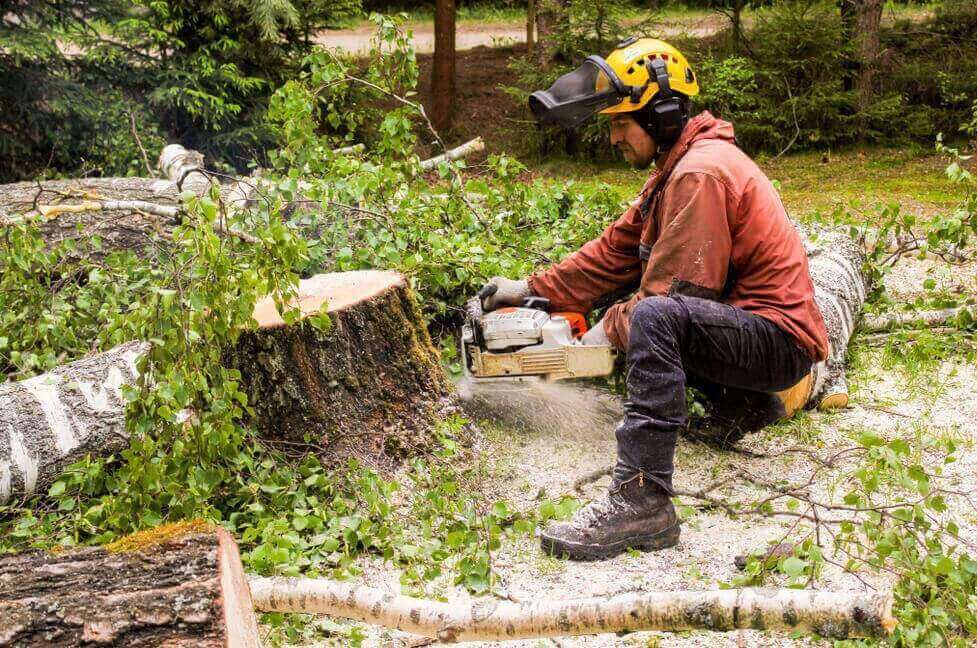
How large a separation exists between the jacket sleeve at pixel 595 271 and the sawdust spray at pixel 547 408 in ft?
1.31

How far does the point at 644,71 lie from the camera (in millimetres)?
3570

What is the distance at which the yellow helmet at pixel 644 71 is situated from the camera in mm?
3570

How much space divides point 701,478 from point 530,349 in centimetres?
89

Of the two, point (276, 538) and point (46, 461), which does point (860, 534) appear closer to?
point (276, 538)

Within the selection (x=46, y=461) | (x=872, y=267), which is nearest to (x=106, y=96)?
(x=46, y=461)

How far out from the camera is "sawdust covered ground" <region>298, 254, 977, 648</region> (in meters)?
3.04

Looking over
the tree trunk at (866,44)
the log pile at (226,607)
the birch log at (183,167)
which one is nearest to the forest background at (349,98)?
the tree trunk at (866,44)

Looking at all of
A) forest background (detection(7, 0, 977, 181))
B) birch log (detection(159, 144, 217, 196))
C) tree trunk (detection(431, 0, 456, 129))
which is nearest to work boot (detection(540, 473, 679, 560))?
birch log (detection(159, 144, 217, 196))

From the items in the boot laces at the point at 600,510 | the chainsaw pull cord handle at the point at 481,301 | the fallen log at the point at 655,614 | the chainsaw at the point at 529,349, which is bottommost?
the boot laces at the point at 600,510

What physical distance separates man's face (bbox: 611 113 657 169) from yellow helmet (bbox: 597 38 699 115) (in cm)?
6

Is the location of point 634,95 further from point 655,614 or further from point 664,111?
point 655,614

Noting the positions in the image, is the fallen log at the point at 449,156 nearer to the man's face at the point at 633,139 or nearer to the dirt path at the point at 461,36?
the man's face at the point at 633,139

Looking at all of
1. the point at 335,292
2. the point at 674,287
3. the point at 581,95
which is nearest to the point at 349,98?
the point at 335,292

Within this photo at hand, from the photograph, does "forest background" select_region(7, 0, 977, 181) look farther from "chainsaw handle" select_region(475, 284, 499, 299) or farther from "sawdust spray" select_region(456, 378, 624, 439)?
"sawdust spray" select_region(456, 378, 624, 439)
